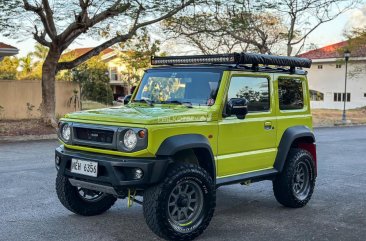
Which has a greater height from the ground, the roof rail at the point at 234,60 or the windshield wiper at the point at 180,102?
the roof rail at the point at 234,60

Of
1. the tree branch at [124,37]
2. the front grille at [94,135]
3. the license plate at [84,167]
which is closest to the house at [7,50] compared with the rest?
the tree branch at [124,37]

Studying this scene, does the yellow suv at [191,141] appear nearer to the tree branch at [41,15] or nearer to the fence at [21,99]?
the tree branch at [41,15]

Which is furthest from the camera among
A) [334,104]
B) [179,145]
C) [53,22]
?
[334,104]

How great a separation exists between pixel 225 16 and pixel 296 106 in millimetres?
14740

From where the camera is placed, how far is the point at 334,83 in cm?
4681

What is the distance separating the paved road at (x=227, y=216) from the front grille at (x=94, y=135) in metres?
1.06

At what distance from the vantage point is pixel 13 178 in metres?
8.80

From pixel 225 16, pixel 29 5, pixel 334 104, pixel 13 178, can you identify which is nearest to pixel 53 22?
pixel 29 5

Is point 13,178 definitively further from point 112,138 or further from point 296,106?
point 296,106

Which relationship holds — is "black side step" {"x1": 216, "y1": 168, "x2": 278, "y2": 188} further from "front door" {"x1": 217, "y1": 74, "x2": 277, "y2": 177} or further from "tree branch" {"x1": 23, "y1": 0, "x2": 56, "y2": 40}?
"tree branch" {"x1": 23, "y1": 0, "x2": 56, "y2": 40}

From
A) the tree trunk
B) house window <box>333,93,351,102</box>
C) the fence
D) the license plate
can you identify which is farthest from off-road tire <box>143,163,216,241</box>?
house window <box>333,93,351,102</box>

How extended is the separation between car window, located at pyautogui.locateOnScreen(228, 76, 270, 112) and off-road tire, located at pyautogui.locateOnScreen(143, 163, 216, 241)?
1.15 m

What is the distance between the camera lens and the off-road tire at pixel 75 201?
603 centimetres

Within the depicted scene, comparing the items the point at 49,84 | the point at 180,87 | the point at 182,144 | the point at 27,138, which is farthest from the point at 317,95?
the point at 182,144
